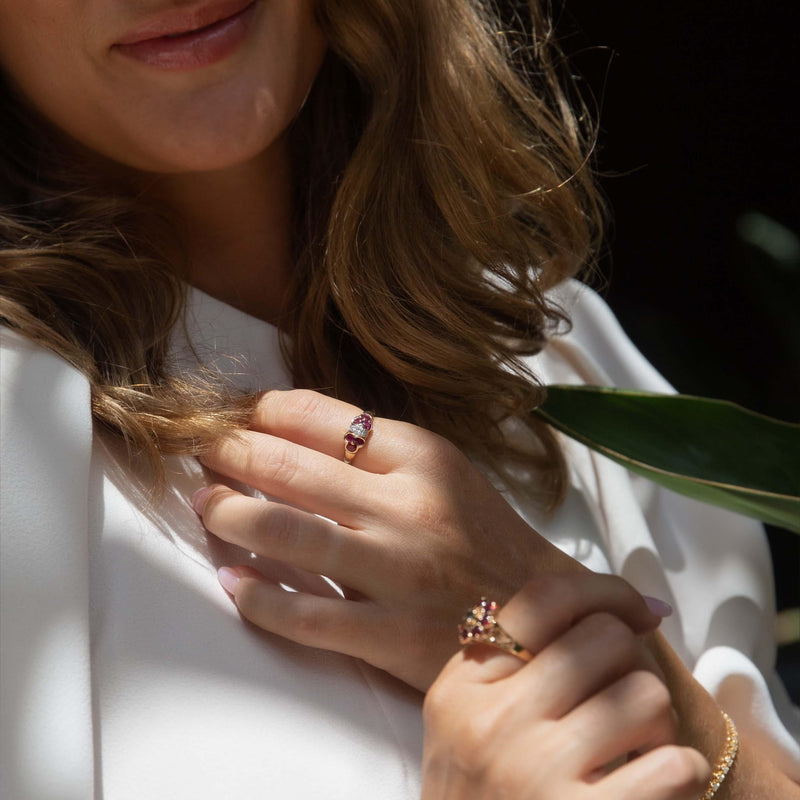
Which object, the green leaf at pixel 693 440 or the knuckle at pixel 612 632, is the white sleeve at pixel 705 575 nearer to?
the green leaf at pixel 693 440

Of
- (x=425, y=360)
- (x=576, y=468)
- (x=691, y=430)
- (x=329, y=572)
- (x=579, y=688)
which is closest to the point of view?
(x=579, y=688)

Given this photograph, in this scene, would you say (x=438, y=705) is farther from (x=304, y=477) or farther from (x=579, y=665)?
(x=304, y=477)

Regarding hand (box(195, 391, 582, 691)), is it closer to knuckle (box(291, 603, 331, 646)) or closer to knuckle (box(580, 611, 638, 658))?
knuckle (box(291, 603, 331, 646))

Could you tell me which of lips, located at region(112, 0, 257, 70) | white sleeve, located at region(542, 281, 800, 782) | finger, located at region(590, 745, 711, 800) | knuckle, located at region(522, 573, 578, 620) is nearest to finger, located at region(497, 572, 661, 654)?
knuckle, located at region(522, 573, 578, 620)

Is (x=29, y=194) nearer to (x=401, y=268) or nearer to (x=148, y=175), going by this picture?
(x=148, y=175)

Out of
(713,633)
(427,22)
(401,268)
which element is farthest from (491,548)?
(427,22)
